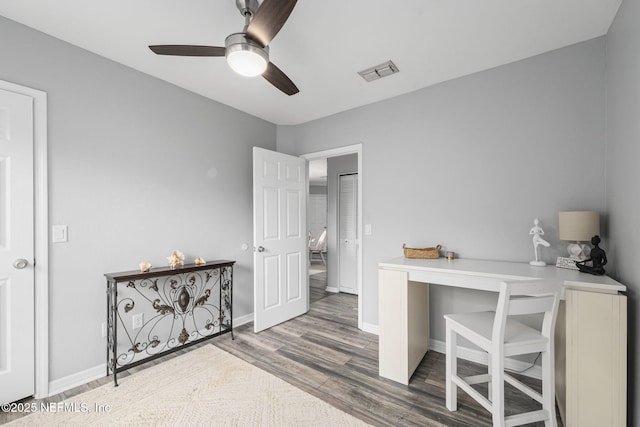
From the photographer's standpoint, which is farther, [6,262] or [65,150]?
[65,150]

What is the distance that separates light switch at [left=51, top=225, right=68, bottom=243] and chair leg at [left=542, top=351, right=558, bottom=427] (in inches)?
129

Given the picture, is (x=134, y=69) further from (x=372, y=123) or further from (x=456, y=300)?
(x=456, y=300)

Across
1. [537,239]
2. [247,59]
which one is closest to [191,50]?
[247,59]

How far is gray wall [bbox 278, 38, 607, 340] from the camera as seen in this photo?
6.64 feet

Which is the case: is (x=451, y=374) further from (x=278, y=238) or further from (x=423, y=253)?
(x=278, y=238)

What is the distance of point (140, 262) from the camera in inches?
94.6

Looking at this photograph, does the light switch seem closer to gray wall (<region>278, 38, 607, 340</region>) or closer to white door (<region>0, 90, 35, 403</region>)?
white door (<region>0, 90, 35, 403</region>)

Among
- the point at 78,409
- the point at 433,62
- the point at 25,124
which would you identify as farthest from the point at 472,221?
the point at 25,124

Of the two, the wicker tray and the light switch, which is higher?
the light switch

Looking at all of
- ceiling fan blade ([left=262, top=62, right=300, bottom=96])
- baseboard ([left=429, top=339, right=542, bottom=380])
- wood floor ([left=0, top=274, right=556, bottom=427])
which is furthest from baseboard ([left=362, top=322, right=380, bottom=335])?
ceiling fan blade ([left=262, top=62, right=300, bottom=96])

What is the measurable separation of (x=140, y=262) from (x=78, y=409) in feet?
3.48

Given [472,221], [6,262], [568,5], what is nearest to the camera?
[568,5]

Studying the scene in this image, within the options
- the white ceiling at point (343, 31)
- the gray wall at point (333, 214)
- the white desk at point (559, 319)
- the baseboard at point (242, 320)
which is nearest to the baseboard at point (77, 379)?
the baseboard at point (242, 320)

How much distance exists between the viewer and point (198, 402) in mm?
1858
